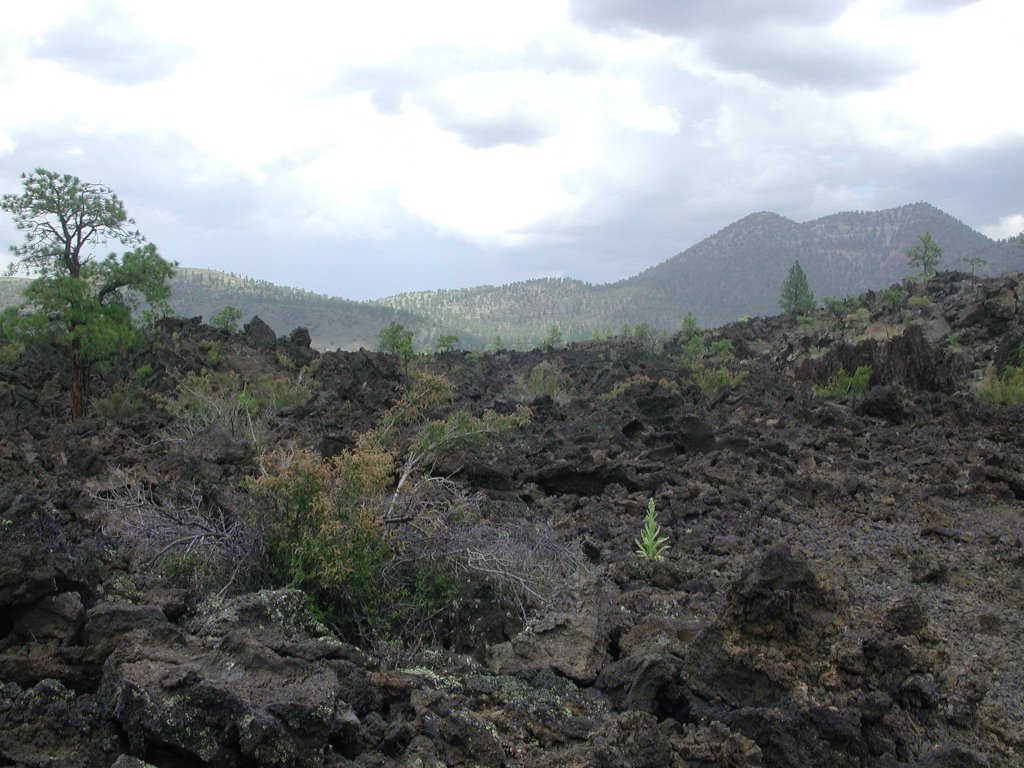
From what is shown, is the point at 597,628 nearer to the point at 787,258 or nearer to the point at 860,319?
the point at 860,319

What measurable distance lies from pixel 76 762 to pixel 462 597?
2.63 m

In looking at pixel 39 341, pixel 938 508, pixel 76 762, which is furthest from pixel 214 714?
pixel 39 341

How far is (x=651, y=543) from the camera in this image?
7.30 m

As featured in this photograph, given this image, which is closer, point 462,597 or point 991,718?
point 991,718

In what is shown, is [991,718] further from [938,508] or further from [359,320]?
[359,320]

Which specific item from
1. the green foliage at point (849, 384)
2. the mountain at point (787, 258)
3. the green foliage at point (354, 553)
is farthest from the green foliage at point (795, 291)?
the mountain at point (787, 258)

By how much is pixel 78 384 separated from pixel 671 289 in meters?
149

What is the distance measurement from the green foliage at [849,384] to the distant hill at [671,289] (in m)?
82.1

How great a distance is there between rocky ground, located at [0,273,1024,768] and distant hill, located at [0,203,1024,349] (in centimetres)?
8873

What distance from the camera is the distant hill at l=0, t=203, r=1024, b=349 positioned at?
110375 millimetres

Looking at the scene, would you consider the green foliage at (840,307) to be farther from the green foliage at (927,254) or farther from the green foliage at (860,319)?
the green foliage at (927,254)

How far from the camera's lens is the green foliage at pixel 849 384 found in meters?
17.8

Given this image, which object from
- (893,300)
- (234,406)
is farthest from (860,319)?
(234,406)

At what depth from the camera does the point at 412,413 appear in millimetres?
13430
